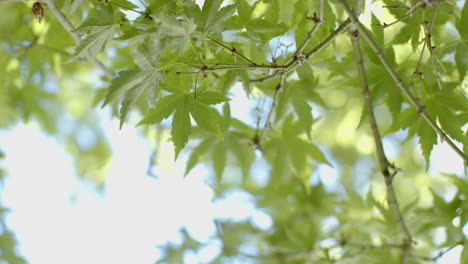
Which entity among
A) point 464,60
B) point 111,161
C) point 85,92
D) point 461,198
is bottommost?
point 461,198

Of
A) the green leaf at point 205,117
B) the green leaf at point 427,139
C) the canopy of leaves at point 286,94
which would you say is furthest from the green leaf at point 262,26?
the green leaf at point 427,139

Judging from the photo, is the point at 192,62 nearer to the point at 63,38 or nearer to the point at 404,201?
the point at 63,38

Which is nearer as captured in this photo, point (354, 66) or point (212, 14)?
point (212, 14)

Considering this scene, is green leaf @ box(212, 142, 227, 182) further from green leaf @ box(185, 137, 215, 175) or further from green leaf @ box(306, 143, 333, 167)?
green leaf @ box(306, 143, 333, 167)

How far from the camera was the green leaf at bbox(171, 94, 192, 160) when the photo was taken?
3.71ft

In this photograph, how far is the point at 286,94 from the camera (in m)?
1.52

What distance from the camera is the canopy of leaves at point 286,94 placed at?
1.08 m

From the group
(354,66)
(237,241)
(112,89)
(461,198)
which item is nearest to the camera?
(112,89)

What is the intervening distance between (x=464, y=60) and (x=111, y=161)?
278 centimetres

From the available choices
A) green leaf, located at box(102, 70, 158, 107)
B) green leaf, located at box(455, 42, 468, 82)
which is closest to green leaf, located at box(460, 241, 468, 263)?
green leaf, located at box(455, 42, 468, 82)

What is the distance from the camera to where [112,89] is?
987 mm

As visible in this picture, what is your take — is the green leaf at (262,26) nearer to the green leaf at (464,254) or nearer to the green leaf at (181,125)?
the green leaf at (181,125)

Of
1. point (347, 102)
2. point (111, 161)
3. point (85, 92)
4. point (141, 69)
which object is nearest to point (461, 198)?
point (141, 69)

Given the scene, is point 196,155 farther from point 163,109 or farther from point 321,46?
point 321,46
